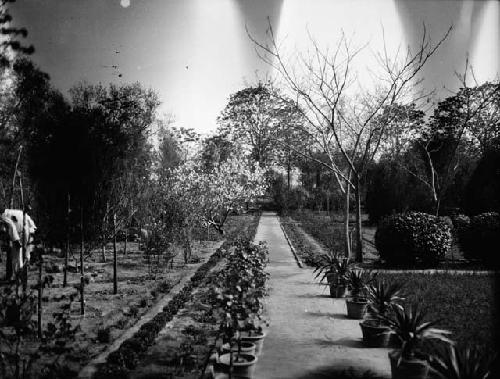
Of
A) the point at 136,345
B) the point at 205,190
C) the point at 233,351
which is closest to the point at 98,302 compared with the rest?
the point at 136,345

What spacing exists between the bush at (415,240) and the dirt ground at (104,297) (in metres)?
6.15

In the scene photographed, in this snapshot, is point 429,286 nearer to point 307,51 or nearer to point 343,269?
point 343,269

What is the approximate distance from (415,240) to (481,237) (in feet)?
8.72

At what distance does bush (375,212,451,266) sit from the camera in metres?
12.3

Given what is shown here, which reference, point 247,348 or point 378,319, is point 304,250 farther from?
point 247,348

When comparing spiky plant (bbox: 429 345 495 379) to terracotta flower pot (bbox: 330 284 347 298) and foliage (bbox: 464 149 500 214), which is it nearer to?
terracotta flower pot (bbox: 330 284 347 298)

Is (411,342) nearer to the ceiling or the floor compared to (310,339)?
nearer to the ceiling

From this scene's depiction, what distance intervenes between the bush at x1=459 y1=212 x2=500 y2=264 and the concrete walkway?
247 inches

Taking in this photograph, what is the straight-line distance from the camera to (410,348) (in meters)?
4.79

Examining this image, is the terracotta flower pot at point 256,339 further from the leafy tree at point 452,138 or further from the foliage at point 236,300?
the leafy tree at point 452,138

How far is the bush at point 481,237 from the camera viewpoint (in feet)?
42.3

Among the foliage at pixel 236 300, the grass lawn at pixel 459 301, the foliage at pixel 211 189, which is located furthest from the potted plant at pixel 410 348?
the foliage at pixel 211 189

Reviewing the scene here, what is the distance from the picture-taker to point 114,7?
8562mm

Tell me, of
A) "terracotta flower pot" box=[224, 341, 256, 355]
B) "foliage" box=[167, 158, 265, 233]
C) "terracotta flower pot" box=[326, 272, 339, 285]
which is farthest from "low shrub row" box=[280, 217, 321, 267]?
"terracotta flower pot" box=[224, 341, 256, 355]
